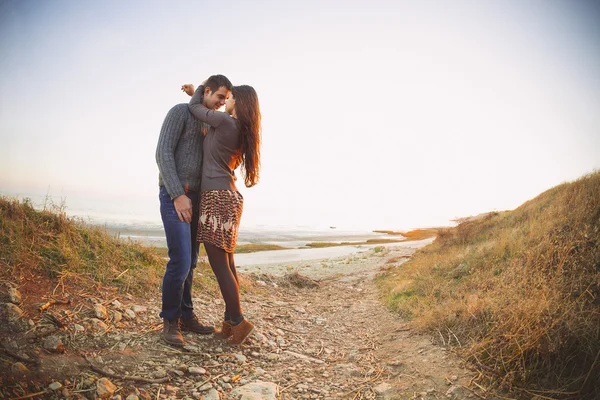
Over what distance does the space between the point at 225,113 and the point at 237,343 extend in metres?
2.73

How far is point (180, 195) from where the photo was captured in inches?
138

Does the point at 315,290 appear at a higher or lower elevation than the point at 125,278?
lower

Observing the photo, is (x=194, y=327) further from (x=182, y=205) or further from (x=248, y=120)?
(x=248, y=120)

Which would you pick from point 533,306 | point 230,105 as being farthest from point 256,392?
point 230,105

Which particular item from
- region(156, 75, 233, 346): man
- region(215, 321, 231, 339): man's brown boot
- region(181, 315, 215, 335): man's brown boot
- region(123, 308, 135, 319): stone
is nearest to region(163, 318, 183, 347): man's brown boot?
region(156, 75, 233, 346): man

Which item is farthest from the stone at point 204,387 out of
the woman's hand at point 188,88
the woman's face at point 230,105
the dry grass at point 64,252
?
the woman's hand at point 188,88

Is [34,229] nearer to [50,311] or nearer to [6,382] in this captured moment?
[50,311]

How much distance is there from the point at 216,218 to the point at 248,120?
3.94 feet

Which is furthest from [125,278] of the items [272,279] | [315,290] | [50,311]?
[315,290]

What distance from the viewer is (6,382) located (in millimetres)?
2273

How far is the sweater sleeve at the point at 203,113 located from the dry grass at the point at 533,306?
3746 mm

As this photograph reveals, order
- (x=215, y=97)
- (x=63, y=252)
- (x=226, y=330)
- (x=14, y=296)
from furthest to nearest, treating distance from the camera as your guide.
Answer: (x=63, y=252), (x=226, y=330), (x=215, y=97), (x=14, y=296)

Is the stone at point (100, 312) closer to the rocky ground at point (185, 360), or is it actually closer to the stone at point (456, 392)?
the rocky ground at point (185, 360)

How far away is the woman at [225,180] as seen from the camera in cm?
372
